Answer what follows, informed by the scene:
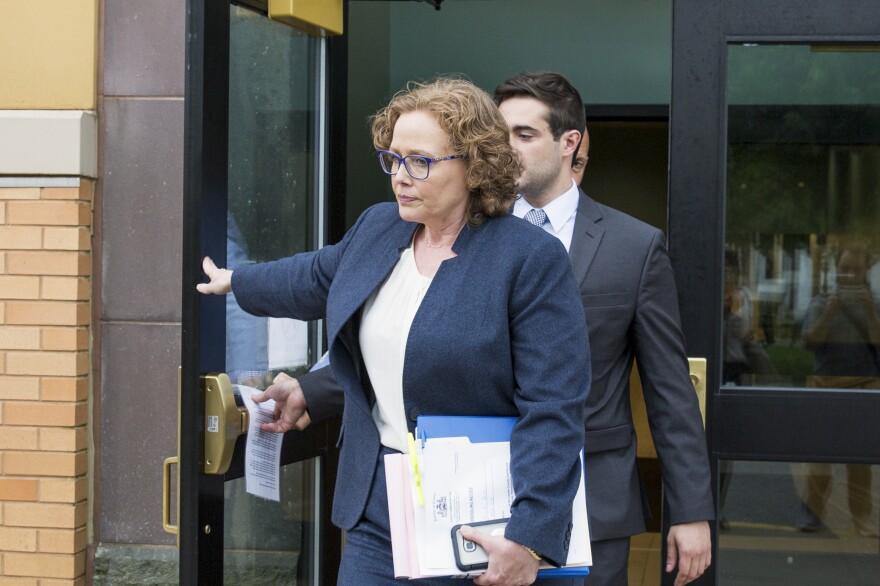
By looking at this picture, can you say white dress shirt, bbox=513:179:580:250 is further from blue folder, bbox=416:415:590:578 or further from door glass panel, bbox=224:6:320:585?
blue folder, bbox=416:415:590:578

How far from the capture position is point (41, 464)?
157 inches

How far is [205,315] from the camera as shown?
2879 millimetres

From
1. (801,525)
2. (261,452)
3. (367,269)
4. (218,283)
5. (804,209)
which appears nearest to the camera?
(367,269)

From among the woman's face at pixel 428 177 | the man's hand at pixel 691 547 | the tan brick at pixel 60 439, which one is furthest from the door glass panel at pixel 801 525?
the tan brick at pixel 60 439

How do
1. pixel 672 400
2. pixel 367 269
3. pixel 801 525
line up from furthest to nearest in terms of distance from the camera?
pixel 801 525 < pixel 672 400 < pixel 367 269

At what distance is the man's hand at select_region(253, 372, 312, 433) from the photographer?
2.99m

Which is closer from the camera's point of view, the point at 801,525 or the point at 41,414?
the point at 41,414

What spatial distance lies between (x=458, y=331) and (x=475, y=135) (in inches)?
15.4

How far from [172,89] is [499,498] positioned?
8.04ft

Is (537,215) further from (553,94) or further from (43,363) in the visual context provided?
(43,363)

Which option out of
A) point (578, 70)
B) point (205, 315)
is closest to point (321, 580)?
point (205, 315)

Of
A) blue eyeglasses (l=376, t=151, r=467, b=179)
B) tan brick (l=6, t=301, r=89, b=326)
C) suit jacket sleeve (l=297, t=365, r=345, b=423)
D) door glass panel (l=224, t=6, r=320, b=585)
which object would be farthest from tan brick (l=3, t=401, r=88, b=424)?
blue eyeglasses (l=376, t=151, r=467, b=179)

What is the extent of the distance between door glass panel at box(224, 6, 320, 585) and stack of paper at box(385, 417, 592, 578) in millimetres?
1099

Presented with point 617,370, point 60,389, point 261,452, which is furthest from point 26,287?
point 617,370
